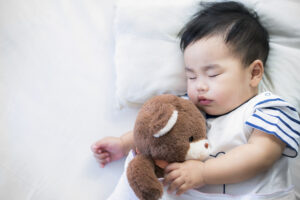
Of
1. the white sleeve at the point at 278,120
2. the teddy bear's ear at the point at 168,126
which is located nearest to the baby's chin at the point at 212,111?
the white sleeve at the point at 278,120

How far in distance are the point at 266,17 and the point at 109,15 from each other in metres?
0.63

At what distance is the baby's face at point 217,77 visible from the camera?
2.56ft

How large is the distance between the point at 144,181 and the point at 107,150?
36cm

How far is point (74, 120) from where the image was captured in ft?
3.22

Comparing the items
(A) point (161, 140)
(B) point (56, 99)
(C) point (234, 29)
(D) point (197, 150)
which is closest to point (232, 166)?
(D) point (197, 150)

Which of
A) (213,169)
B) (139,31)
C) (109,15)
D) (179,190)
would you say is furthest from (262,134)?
(109,15)

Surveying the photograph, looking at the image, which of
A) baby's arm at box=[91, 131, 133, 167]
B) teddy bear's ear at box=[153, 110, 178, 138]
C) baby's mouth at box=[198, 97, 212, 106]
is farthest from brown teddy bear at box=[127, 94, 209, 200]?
baby's arm at box=[91, 131, 133, 167]

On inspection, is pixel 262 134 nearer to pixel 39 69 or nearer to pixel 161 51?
pixel 161 51

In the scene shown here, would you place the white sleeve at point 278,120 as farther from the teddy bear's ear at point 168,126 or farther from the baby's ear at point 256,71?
the teddy bear's ear at point 168,126

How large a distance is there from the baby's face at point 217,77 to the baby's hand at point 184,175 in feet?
0.67

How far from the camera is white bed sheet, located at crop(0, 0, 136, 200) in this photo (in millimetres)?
902

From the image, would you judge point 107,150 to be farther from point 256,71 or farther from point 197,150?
point 256,71

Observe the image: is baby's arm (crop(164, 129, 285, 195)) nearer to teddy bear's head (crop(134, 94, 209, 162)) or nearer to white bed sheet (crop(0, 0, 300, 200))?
teddy bear's head (crop(134, 94, 209, 162))

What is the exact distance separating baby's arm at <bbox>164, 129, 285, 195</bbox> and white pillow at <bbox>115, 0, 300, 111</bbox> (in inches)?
12.3
